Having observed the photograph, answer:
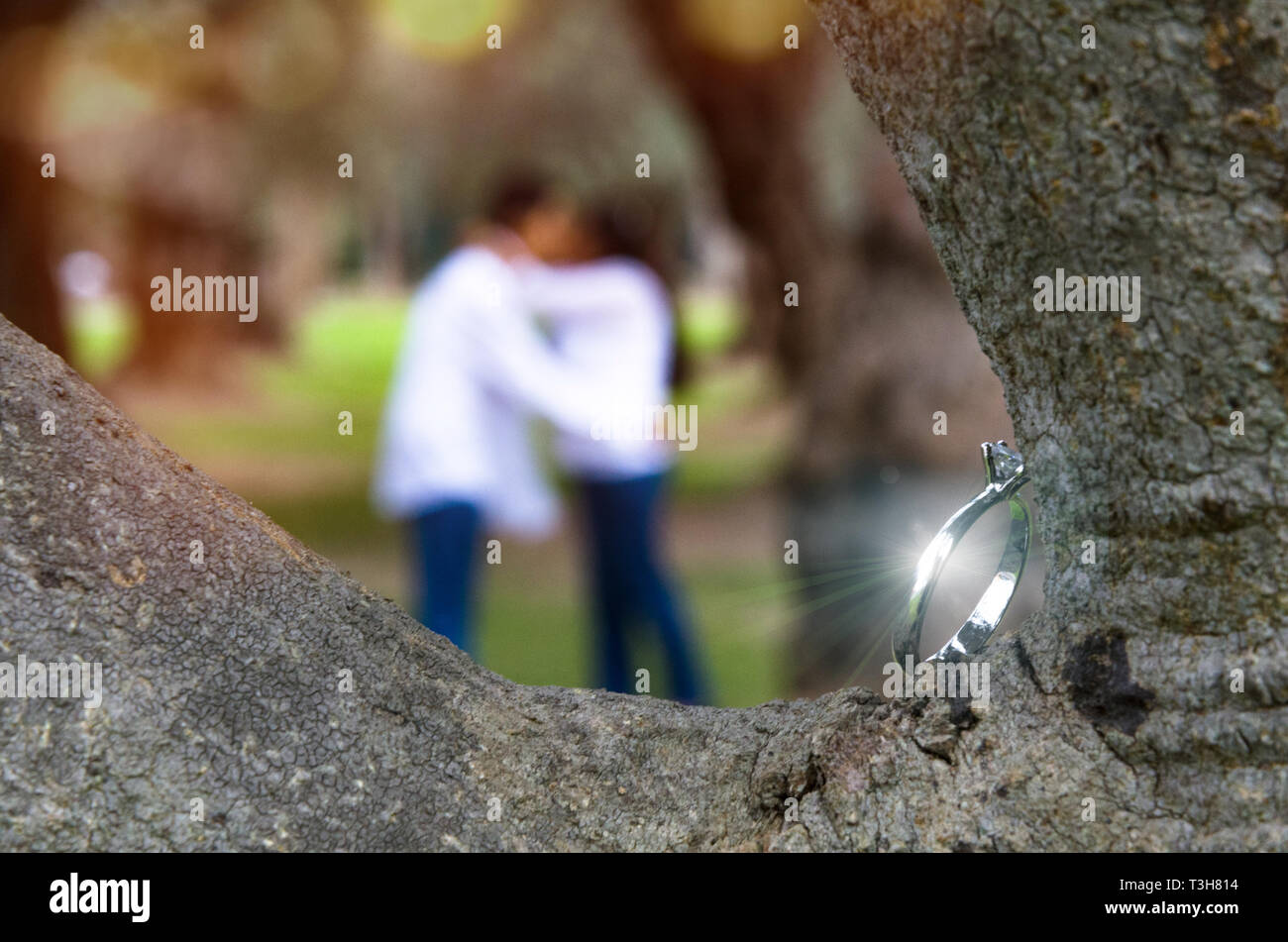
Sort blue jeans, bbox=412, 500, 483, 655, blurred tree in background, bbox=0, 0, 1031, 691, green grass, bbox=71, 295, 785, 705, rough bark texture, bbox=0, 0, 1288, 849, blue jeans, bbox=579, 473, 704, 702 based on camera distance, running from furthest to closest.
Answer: green grass, bbox=71, 295, 785, 705
blurred tree in background, bbox=0, 0, 1031, 691
blue jeans, bbox=579, 473, 704, 702
blue jeans, bbox=412, 500, 483, 655
rough bark texture, bbox=0, 0, 1288, 849

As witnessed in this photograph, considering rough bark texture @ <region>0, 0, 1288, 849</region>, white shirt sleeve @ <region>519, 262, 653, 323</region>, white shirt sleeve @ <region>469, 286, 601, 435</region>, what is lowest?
rough bark texture @ <region>0, 0, 1288, 849</region>

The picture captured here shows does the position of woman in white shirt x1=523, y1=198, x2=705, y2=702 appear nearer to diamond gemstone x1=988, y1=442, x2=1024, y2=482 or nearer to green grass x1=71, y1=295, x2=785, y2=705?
green grass x1=71, y1=295, x2=785, y2=705

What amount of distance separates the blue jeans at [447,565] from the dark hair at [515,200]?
1454 mm

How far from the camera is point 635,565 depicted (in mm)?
5730

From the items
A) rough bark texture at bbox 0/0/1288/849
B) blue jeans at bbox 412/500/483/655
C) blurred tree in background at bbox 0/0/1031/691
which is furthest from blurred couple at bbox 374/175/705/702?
rough bark texture at bbox 0/0/1288/849

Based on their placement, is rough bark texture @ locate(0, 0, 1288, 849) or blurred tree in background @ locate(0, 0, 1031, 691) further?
blurred tree in background @ locate(0, 0, 1031, 691)

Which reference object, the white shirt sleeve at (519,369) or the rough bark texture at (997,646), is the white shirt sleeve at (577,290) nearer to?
the white shirt sleeve at (519,369)

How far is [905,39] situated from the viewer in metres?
1.35

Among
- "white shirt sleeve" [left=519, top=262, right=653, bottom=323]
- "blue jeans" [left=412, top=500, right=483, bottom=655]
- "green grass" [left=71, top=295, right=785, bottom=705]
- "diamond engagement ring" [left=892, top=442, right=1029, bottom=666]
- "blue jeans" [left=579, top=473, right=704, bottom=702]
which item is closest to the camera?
"diamond engagement ring" [left=892, top=442, right=1029, bottom=666]

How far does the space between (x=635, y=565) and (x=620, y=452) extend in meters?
0.53

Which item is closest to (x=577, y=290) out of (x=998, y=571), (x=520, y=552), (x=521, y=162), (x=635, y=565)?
(x=635, y=565)

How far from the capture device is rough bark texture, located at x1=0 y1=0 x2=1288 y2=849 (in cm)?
128

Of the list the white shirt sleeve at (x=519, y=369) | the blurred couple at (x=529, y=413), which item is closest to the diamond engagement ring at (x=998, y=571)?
the blurred couple at (x=529, y=413)
